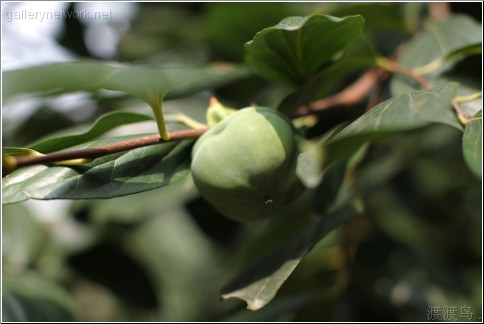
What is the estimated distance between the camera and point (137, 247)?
1.87 metres

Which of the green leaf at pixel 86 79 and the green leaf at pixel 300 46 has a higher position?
the green leaf at pixel 86 79

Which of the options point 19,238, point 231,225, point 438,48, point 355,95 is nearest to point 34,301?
point 19,238

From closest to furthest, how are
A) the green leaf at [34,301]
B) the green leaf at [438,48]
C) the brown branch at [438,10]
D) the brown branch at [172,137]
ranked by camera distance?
1. the brown branch at [172,137]
2. the green leaf at [438,48]
3. the green leaf at [34,301]
4. the brown branch at [438,10]

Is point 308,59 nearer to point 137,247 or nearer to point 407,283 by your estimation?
point 407,283

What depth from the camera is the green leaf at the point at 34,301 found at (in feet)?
4.11

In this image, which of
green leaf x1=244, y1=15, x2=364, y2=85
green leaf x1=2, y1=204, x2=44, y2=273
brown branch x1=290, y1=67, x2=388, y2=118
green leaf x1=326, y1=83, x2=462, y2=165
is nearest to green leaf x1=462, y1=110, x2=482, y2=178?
green leaf x1=326, y1=83, x2=462, y2=165

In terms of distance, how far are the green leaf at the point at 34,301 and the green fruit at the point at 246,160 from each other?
26.2 inches

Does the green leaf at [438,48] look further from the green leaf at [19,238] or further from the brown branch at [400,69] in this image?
the green leaf at [19,238]

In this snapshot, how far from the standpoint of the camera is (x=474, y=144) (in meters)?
0.69

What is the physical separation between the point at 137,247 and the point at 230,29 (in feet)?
2.54

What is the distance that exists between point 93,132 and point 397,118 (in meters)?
0.39

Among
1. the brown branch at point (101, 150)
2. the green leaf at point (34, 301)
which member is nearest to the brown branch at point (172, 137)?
A: the brown branch at point (101, 150)

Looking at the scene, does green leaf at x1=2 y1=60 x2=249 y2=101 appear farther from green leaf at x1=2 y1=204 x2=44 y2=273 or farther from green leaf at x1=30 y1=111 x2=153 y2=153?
green leaf at x1=2 y1=204 x2=44 y2=273

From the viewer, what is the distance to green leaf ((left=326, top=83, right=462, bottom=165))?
0.59 metres
